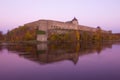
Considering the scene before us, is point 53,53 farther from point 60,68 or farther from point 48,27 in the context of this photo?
point 48,27

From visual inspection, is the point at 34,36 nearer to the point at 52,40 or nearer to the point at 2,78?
the point at 52,40

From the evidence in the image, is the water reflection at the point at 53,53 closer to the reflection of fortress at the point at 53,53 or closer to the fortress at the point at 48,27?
the reflection of fortress at the point at 53,53

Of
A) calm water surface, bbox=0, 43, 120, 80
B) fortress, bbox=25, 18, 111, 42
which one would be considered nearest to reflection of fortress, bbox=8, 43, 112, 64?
calm water surface, bbox=0, 43, 120, 80

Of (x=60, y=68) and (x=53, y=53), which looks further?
(x=53, y=53)

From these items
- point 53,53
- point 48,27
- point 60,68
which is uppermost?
point 48,27

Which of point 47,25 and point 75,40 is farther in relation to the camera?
point 47,25

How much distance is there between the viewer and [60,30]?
3700 centimetres

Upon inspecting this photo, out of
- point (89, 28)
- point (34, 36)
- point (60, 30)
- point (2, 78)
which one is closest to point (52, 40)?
point (34, 36)

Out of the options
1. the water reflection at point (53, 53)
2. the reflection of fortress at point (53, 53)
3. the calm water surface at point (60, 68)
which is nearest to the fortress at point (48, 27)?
the water reflection at point (53, 53)

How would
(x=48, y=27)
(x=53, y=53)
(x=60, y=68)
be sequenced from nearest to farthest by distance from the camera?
(x=60, y=68)
(x=53, y=53)
(x=48, y=27)

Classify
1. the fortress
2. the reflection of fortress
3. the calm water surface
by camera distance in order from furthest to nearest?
the fortress
the reflection of fortress
the calm water surface

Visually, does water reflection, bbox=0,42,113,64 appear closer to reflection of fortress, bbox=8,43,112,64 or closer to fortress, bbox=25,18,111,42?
reflection of fortress, bbox=8,43,112,64

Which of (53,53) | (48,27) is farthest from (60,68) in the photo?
(48,27)

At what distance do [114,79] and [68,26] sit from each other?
118 feet
